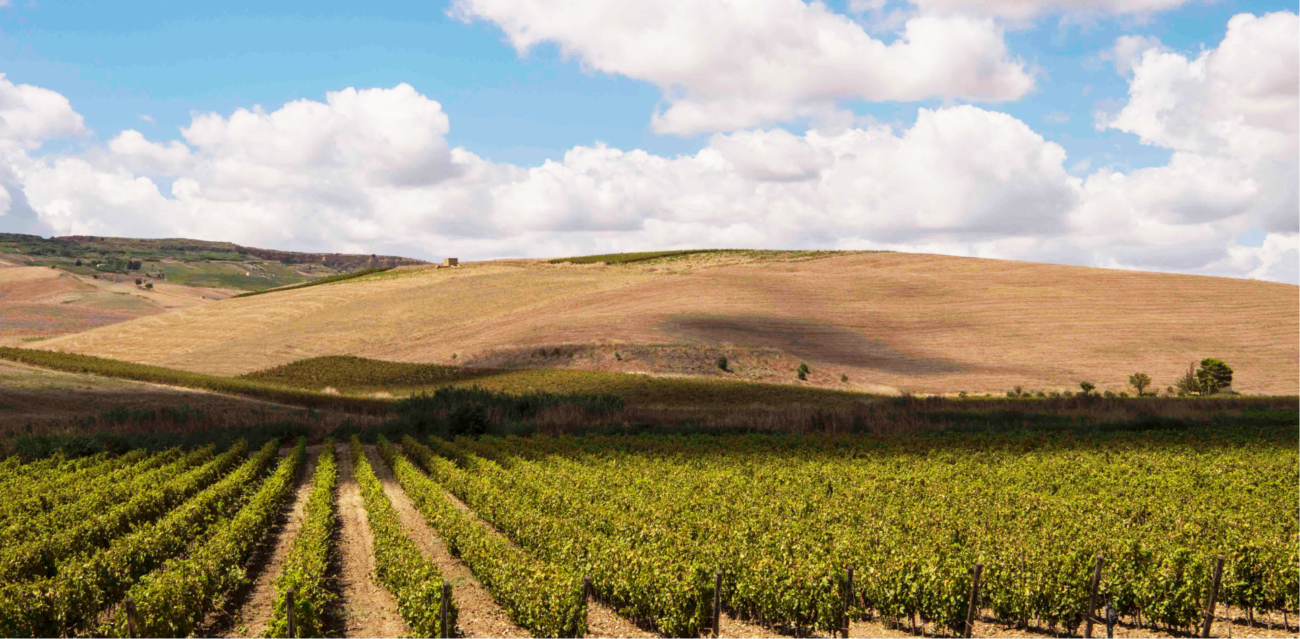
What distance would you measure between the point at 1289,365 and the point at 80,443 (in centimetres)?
8569

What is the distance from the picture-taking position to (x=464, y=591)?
19547 millimetres

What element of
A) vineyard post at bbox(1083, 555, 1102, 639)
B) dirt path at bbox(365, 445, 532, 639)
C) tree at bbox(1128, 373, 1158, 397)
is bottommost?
dirt path at bbox(365, 445, 532, 639)

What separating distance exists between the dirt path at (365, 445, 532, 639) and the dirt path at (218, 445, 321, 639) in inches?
134

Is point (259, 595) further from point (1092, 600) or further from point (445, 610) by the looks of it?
point (1092, 600)

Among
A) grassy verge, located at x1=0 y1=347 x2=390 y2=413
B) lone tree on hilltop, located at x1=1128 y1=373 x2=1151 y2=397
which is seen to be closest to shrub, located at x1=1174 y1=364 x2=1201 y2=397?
lone tree on hilltop, located at x1=1128 y1=373 x2=1151 y2=397

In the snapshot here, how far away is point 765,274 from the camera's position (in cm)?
11406

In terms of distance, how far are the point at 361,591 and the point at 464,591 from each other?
2528mm

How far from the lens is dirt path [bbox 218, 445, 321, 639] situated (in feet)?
58.0

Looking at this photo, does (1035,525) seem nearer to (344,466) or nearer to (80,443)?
(344,466)

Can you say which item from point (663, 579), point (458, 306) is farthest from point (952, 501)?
point (458, 306)

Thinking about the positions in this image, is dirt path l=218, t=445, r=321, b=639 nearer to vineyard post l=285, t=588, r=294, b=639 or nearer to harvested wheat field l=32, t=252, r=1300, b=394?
vineyard post l=285, t=588, r=294, b=639

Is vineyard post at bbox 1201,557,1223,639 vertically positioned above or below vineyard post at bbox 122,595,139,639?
above

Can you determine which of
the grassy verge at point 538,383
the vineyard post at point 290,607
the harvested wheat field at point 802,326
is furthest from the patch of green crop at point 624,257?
the vineyard post at point 290,607

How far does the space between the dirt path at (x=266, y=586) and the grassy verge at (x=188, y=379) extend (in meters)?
35.4
